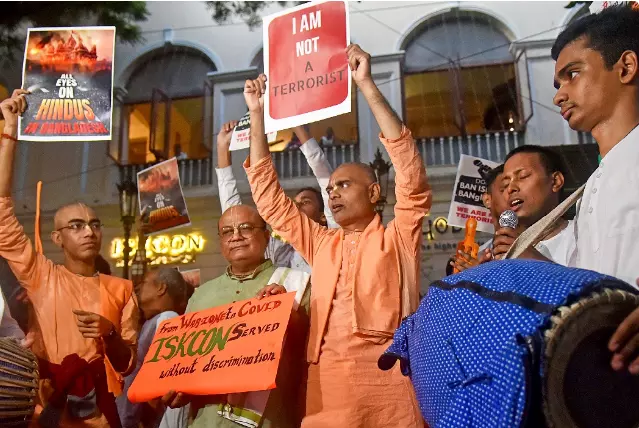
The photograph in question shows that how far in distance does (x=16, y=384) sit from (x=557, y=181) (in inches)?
97.7

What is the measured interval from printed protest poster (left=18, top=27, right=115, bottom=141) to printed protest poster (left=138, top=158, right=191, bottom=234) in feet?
5.39

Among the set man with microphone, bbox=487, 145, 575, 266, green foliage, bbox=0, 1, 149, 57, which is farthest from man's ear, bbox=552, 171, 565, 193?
green foliage, bbox=0, 1, 149, 57

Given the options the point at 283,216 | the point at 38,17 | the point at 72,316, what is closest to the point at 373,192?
the point at 283,216

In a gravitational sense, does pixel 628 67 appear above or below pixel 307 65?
below

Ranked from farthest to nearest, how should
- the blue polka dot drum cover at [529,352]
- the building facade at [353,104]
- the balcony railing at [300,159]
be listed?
the balcony railing at [300,159] → the building facade at [353,104] → the blue polka dot drum cover at [529,352]

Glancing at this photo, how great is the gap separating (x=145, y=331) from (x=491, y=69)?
26.6 ft

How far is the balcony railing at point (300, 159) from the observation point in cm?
978

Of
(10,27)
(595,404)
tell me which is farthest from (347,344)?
(10,27)

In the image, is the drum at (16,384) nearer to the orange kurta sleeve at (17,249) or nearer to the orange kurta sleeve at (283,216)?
the orange kurta sleeve at (17,249)

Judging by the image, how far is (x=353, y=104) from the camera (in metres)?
10.1

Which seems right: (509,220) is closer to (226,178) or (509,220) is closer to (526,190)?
(526,190)

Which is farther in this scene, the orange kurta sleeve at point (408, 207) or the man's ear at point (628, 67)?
the orange kurta sleeve at point (408, 207)

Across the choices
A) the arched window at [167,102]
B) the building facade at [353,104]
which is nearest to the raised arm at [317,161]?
the building facade at [353,104]

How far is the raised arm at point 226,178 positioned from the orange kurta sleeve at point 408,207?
1.32 meters
